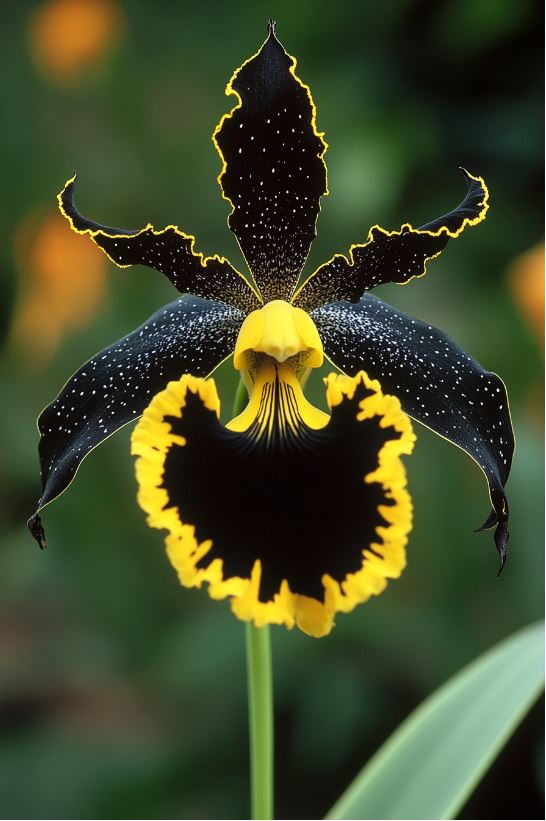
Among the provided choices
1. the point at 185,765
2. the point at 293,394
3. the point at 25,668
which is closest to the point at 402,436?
the point at 293,394

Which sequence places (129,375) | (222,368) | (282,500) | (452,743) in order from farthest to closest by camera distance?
(222,368) < (452,743) < (129,375) < (282,500)

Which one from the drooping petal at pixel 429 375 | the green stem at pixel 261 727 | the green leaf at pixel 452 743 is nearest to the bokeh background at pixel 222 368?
the green leaf at pixel 452 743

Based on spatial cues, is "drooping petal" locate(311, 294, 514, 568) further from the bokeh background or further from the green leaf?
the bokeh background

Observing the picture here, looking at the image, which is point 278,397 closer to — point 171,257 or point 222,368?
point 171,257

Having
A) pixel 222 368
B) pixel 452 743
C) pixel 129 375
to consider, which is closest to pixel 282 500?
pixel 129 375

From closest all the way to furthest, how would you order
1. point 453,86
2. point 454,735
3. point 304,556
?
point 304,556
point 454,735
point 453,86

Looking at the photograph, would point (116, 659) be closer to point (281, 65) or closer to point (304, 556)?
point (304, 556)
